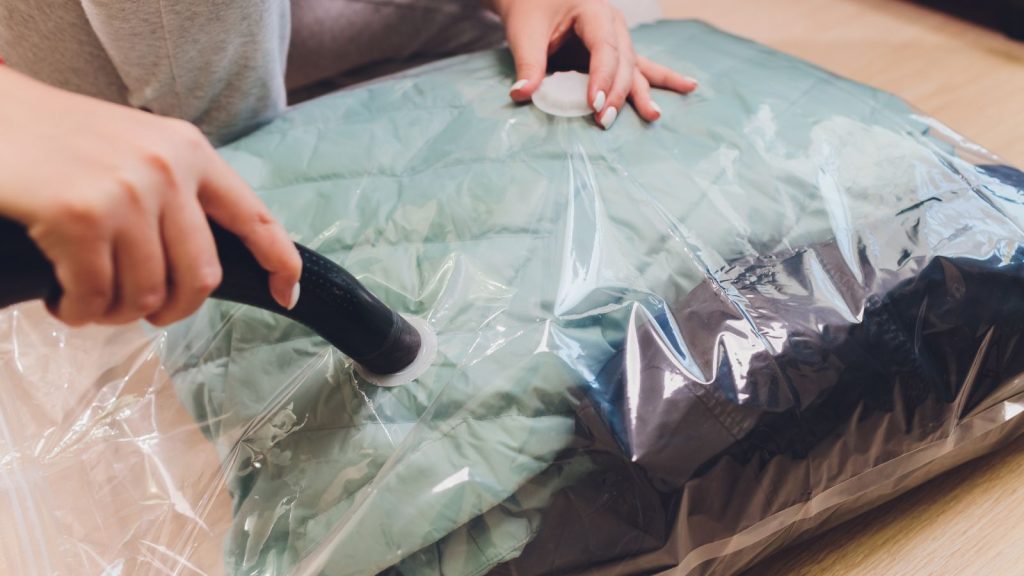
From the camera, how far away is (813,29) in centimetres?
110

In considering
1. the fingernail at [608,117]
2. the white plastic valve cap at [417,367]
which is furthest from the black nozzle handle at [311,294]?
the fingernail at [608,117]

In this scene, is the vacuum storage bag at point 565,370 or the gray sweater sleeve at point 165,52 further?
the gray sweater sleeve at point 165,52

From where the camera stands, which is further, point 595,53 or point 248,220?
point 595,53

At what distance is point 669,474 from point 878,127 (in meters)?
0.34

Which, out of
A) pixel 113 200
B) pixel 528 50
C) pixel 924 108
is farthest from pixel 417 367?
pixel 924 108

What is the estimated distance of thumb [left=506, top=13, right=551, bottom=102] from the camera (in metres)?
0.58

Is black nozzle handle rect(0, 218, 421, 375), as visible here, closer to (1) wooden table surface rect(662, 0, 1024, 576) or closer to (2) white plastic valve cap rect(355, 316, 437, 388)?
(2) white plastic valve cap rect(355, 316, 437, 388)

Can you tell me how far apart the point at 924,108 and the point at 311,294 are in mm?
829

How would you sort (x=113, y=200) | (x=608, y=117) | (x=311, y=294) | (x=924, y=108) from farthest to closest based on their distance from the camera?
(x=924, y=108) → (x=608, y=117) → (x=311, y=294) → (x=113, y=200)

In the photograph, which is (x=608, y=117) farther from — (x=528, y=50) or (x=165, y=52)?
(x=165, y=52)

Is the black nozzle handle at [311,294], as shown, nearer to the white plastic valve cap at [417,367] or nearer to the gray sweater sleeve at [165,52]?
the white plastic valve cap at [417,367]

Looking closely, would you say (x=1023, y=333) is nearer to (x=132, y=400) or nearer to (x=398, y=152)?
(x=398, y=152)

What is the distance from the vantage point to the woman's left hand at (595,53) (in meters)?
0.57

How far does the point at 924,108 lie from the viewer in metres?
0.89
